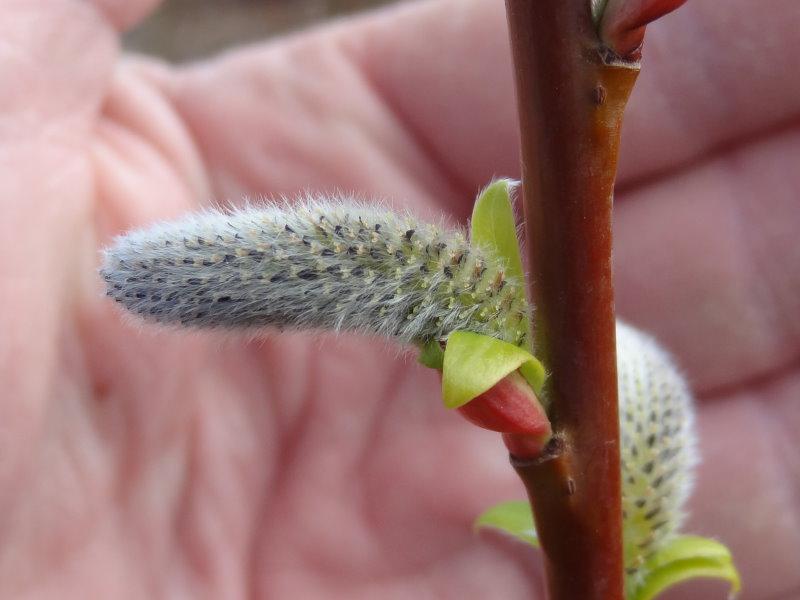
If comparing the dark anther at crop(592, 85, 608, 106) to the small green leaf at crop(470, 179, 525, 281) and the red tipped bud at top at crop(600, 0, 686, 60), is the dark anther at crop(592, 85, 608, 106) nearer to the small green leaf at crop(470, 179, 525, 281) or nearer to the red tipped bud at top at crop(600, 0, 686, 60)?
the red tipped bud at top at crop(600, 0, 686, 60)

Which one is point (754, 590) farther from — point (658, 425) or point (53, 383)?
point (53, 383)

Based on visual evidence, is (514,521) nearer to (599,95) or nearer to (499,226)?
(499,226)

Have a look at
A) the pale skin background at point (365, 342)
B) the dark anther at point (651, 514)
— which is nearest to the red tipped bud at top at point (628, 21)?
the dark anther at point (651, 514)

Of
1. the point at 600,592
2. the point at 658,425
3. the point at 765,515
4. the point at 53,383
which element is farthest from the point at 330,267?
the point at 765,515

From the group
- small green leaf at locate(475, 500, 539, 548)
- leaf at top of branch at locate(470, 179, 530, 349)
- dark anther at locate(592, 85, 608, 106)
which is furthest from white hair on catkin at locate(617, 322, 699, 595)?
dark anther at locate(592, 85, 608, 106)

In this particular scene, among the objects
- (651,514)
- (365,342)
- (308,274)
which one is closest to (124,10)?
(365,342)

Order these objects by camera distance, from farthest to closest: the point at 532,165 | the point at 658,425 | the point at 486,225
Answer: the point at 658,425, the point at 486,225, the point at 532,165
